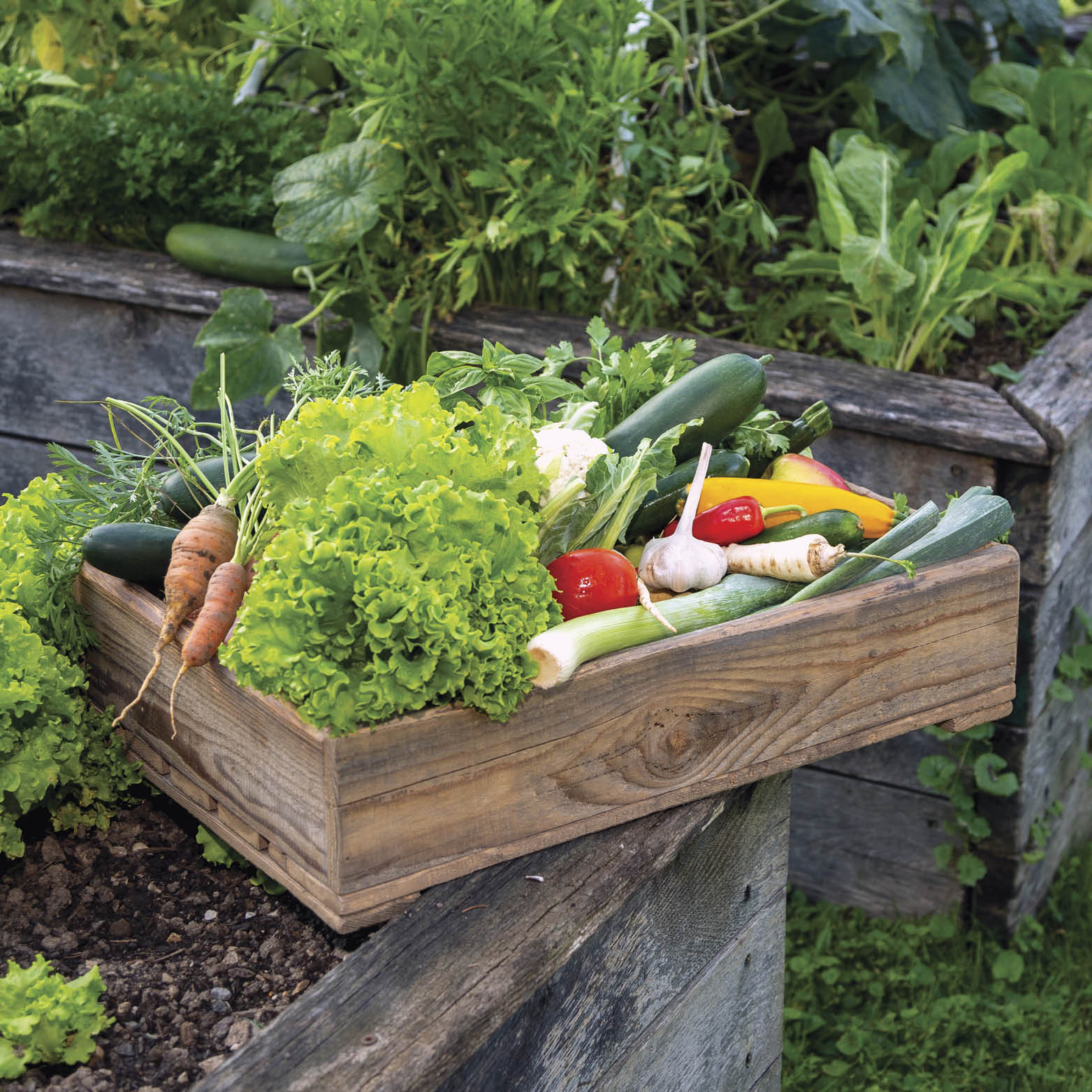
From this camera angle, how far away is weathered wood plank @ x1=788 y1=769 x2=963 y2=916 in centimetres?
289

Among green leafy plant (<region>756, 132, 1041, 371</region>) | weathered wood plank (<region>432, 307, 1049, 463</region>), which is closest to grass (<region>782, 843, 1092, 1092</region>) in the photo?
weathered wood plank (<region>432, 307, 1049, 463</region>)

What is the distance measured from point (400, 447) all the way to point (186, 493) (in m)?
0.45

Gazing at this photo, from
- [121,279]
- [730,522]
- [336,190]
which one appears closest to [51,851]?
[730,522]

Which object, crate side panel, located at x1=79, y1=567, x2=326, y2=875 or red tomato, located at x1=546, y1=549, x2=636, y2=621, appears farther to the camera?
red tomato, located at x1=546, y1=549, x2=636, y2=621

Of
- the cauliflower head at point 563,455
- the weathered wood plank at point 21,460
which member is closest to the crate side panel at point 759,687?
the cauliflower head at point 563,455

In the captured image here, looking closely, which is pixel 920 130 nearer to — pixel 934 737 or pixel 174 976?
pixel 934 737

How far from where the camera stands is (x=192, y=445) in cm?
323

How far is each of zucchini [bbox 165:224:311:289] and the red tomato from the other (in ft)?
5.86

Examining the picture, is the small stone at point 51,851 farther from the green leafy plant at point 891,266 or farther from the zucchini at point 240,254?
the green leafy plant at point 891,266

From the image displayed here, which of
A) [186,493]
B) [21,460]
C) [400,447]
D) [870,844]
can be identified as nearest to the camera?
[400,447]

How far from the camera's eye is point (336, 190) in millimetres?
2699

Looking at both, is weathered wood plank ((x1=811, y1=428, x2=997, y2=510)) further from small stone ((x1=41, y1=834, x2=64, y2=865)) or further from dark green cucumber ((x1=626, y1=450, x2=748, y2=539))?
small stone ((x1=41, y1=834, x2=64, y2=865))

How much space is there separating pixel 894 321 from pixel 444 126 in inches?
42.3

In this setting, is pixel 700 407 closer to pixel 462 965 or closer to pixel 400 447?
pixel 400 447
